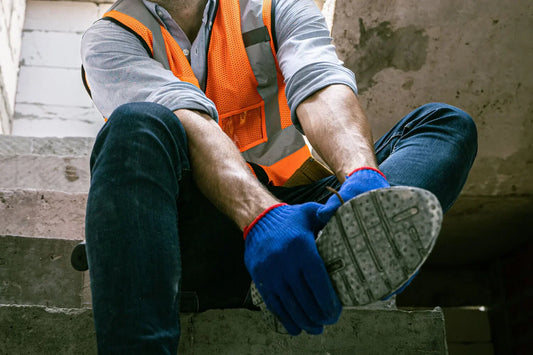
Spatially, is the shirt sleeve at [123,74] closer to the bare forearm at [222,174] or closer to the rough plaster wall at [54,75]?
the bare forearm at [222,174]

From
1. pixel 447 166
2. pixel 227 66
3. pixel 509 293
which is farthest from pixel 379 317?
pixel 509 293

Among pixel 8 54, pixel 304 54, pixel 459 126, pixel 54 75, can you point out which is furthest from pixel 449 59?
pixel 54 75

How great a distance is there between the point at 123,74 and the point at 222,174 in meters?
0.44

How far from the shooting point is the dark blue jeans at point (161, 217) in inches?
26.1

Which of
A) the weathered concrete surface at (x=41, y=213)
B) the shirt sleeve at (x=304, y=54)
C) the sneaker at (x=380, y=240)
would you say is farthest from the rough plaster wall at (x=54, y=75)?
the sneaker at (x=380, y=240)

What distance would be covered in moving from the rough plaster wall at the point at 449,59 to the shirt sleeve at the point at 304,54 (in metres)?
0.59

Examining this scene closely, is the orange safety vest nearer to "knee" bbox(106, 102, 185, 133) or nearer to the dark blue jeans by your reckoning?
the dark blue jeans

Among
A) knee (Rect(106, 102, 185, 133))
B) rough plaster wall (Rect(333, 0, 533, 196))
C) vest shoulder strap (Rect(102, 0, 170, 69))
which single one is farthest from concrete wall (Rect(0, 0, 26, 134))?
knee (Rect(106, 102, 185, 133))

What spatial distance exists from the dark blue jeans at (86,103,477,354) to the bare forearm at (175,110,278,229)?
0.09 ft

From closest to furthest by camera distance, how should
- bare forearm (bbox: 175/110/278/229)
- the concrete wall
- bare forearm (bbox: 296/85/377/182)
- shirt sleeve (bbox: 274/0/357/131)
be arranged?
bare forearm (bbox: 175/110/278/229) → bare forearm (bbox: 296/85/377/182) → shirt sleeve (bbox: 274/0/357/131) → the concrete wall

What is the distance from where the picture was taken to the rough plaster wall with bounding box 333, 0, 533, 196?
1.83 m

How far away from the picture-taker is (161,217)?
0.71 metres

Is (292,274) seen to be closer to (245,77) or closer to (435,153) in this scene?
(435,153)

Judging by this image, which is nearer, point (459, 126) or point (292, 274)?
point (292, 274)
